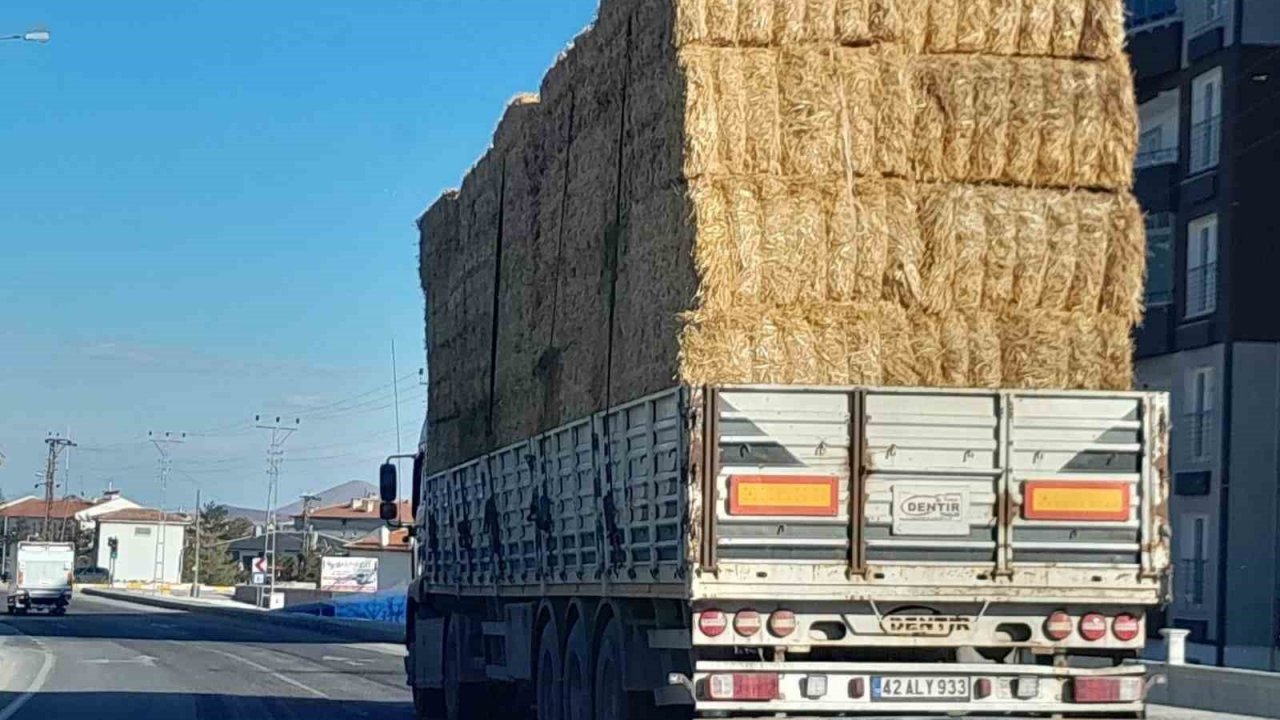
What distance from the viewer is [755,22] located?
12.0 m

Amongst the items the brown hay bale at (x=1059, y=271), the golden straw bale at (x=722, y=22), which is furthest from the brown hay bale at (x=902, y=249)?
the golden straw bale at (x=722, y=22)

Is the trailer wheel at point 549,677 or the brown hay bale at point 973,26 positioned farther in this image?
the trailer wheel at point 549,677

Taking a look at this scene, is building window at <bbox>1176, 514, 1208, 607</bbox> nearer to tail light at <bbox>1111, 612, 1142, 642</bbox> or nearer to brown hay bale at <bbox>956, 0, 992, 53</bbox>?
tail light at <bbox>1111, 612, 1142, 642</bbox>

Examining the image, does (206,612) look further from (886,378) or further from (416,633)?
(886,378)

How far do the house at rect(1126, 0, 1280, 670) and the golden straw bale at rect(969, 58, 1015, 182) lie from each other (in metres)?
25.2

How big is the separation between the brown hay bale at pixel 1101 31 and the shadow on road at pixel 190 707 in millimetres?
11821

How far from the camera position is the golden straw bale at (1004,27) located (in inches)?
480

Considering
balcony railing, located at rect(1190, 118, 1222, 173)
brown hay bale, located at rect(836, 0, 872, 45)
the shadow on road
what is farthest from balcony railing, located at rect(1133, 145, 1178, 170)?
brown hay bale, located at rect(836, 0, 872, 45)

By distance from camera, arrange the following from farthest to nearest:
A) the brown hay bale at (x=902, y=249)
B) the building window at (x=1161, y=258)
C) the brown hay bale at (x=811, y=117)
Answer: the building window at (x=1161, y=258) → the brown hay bale at (x=811, y=117) → the brown hay bale at (x=902, y=249)

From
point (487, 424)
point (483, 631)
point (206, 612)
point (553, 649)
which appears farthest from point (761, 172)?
point (206, 612)

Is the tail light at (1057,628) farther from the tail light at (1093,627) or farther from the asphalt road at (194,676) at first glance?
the asphalt road at (194,676)

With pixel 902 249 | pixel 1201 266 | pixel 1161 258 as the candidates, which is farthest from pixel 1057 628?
pixel 1161 258

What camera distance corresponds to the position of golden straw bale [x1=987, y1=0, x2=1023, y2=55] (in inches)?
Answer: 480

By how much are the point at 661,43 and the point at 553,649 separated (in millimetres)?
5093
